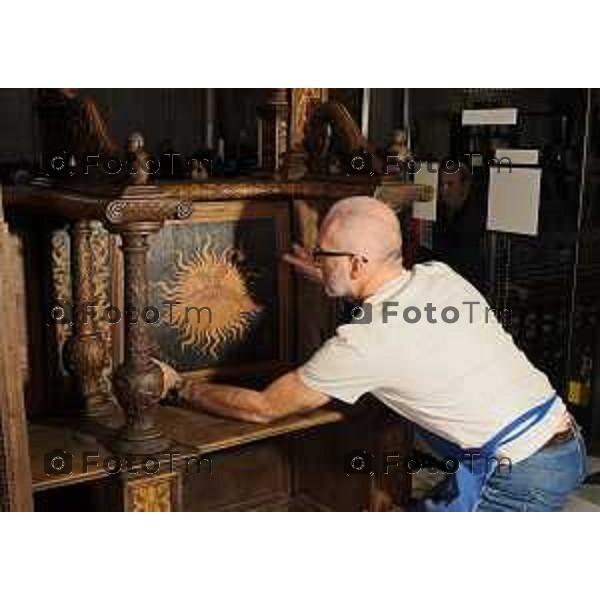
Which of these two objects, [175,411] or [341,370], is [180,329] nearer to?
[175,411]

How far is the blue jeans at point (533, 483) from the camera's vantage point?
229 centimetres

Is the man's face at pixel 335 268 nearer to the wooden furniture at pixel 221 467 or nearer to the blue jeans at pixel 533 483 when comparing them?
the wooden furniture at pixel 221 467

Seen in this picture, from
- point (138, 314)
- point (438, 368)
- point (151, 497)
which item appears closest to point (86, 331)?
point (138, 314)

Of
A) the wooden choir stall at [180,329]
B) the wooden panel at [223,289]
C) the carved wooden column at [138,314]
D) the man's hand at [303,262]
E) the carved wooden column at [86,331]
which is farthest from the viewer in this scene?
the man's hand at [303,262]

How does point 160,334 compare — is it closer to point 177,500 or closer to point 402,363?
point 177,500

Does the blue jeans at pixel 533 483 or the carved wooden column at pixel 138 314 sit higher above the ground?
the carved wooden column at pixel 138 314

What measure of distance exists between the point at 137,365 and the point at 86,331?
34 centimetres

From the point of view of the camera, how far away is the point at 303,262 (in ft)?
9.06

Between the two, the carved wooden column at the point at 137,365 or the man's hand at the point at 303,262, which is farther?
the man's hand at the point at 303,262

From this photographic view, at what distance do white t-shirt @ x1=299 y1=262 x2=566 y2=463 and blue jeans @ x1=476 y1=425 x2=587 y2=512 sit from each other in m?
0.03

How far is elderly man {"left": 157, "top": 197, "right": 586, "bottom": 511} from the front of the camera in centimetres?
227

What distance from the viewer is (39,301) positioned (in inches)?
95.0

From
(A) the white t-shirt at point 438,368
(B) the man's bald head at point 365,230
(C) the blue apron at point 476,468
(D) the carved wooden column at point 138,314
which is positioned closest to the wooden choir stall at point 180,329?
(D) the carved wooden column at point 138,314
